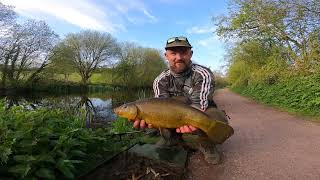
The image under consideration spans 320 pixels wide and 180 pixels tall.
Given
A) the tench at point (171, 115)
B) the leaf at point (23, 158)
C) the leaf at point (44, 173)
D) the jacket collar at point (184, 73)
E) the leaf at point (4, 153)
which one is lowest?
the leaf at point (44, 173)

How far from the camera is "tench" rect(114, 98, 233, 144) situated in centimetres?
444

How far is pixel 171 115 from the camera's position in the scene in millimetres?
4539

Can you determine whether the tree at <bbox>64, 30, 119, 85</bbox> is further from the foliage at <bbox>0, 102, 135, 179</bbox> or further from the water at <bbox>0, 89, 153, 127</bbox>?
the foliage at <bbox>0, 102, 135, 179</bbox>

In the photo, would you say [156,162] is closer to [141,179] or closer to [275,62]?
[141,179]

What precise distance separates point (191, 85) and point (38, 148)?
274 centimetres

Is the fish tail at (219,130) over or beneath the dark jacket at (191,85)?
beneath

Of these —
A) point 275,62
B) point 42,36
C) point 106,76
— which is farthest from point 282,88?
point 106,76

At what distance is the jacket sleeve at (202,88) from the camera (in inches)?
223

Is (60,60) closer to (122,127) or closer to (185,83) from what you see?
(122,127)

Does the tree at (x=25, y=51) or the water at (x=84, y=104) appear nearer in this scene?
the water at (x=84, y=104)

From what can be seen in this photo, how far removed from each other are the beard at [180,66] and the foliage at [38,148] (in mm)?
1834

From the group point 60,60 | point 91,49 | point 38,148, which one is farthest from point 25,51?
point 38,148

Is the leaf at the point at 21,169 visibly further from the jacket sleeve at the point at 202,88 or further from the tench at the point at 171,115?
the jacket sleeve at the point at 202,88

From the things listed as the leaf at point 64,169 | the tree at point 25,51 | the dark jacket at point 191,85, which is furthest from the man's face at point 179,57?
the tree at point 25,51
